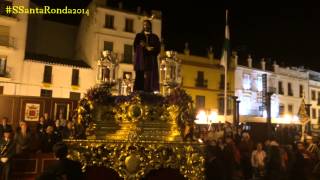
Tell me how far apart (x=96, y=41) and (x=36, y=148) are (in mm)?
21431

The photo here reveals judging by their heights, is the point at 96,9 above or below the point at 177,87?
above

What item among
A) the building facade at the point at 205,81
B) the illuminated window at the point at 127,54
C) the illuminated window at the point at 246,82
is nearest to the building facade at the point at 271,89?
the illuminated window at the point at 246,82

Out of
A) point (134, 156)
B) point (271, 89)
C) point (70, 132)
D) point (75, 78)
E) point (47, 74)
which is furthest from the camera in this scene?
point (271, 89)

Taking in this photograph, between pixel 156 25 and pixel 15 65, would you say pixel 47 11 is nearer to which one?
pixel 15 65

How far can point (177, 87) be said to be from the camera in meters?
8.06

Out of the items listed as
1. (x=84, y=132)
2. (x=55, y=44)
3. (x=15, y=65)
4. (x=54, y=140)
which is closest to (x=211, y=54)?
(x=55, y=44)

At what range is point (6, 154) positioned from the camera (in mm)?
10328

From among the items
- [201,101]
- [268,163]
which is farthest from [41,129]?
[201,101]

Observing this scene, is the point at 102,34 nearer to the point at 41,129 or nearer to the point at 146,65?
the point at 41,129

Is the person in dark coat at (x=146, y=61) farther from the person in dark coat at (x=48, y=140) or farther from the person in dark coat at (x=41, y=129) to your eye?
the person in dark coat at (x=41, y=129)

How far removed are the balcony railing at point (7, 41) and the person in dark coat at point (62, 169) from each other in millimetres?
25385

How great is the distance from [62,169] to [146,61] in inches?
150

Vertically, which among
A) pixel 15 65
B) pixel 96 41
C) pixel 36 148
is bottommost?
pixel 36 148

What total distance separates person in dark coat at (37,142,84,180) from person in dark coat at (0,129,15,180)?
5976 mm
